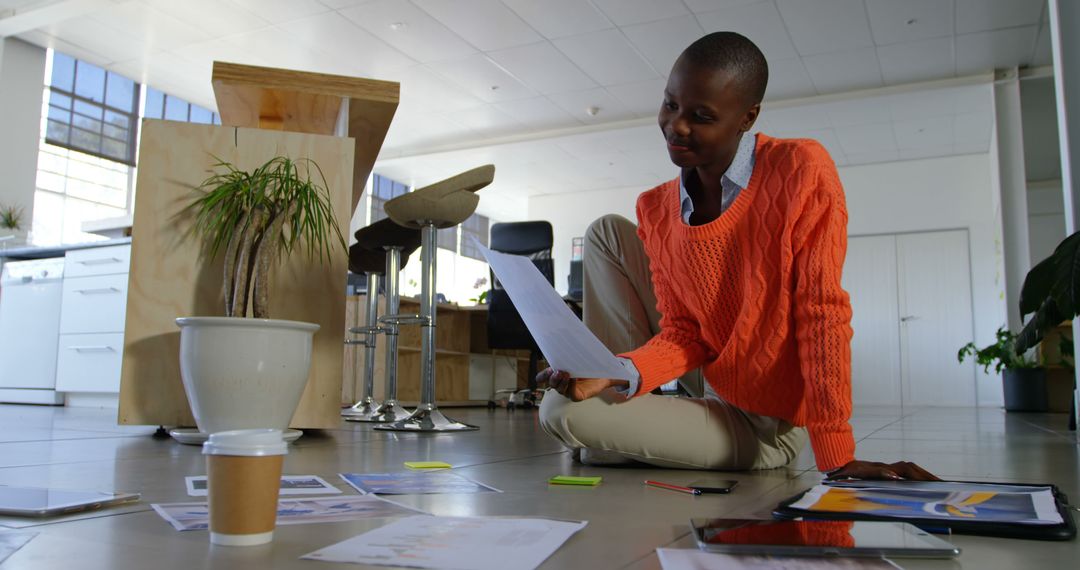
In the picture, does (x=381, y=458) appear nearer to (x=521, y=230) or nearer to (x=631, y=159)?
(x=521, y=230)

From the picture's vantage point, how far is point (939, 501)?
36.7 inches

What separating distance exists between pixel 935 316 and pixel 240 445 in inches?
371

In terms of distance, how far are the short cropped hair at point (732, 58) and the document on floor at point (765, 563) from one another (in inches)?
34.1

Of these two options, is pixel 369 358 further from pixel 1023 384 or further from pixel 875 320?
pixel 875 320

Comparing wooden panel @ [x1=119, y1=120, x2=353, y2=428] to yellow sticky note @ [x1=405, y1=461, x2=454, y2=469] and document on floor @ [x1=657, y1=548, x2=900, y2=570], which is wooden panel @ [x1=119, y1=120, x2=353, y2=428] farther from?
document on floor @ [x1=657, y1=548, x2=900, y2=570]

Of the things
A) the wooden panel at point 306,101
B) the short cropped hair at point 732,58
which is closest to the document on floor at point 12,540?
the short cropped hair at point 732,58

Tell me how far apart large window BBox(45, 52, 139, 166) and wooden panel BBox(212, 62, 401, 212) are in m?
5.54

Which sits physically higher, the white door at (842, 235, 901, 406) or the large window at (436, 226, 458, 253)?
the large window at (436, 226, 458, 253)

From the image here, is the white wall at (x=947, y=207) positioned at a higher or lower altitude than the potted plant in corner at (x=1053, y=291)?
higher

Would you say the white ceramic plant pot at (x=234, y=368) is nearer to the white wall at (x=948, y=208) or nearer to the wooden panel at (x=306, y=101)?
the wooden panel at (x=306, y=101)

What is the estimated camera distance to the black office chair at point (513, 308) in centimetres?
493

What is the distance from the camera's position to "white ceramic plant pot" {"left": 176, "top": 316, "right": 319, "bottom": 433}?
5.32 ft

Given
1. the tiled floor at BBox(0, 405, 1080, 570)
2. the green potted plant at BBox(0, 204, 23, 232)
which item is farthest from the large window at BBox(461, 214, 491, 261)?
the tiled floor at BBox(0, 405, 1080, 570)

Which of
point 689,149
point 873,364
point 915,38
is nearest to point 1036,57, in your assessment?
point 915,38
